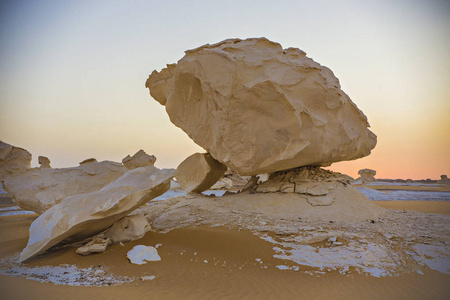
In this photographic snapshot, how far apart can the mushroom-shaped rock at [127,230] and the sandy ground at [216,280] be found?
0.25 meters

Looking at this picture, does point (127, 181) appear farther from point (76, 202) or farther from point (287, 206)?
point (287, 206)

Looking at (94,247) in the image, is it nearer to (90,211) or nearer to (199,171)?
(90,211)

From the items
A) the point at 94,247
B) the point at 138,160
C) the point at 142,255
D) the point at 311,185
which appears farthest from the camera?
the point at 138,160

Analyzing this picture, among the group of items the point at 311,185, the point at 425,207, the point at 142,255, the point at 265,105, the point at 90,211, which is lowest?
the point at 142,255

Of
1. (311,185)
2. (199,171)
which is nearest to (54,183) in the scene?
(199,171)

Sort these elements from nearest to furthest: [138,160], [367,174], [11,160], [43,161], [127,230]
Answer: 1. [127,230]
2. [138,160]
3. [11,160]
4. [43,161]
5. [367,174]

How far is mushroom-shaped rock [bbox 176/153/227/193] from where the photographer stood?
1051cm

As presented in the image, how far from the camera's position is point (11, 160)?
886 inches

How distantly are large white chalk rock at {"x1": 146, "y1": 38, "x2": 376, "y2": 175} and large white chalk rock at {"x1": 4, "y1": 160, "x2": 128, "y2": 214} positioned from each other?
5718 mm

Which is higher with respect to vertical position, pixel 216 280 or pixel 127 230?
pixel 127 230

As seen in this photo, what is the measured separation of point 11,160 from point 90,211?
2196 centimetres

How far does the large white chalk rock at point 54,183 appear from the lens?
440 inches

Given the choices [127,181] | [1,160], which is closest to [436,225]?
[127,181]

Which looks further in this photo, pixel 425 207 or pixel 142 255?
pixel 425 207
